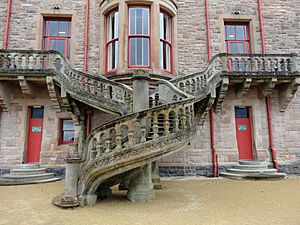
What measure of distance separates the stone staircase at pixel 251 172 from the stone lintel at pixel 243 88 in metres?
2.91

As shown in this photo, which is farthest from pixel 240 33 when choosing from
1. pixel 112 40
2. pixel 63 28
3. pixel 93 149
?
pixel 93 149

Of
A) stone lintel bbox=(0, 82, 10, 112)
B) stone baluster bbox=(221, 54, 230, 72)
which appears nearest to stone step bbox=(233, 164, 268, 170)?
stone baluster bbox=(221, 54, 230, 72)

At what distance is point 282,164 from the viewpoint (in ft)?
30.5

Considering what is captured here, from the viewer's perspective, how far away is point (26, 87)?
8320 mm

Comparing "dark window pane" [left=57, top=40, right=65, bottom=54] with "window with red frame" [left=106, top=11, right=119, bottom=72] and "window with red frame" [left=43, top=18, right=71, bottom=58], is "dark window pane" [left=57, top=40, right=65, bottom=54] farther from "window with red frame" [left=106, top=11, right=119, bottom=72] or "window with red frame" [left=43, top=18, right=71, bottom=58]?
"window with red frame" [left=106, top=11, right=119, bottom=72]

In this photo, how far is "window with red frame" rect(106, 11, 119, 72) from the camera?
9273 millimetres

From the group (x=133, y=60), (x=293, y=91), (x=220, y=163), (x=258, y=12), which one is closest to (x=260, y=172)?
(x=220, y=163)

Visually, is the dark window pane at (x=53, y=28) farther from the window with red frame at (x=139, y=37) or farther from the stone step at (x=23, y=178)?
the stone step at (x=23, y=178)

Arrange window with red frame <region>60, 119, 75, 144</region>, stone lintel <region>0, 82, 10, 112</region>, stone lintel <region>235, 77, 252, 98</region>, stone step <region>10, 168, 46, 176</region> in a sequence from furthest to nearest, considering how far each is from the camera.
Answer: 1. window with red frame <region>60, 119, 75, 144</region>
2. stone lintel <region>235, 77, 252, 98</region>
3. stone lintel <region>0, 82, 10, 112</region>
4. stone step <region>10, 168, 46, 176</region>

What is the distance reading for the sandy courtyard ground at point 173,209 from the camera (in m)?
3.76

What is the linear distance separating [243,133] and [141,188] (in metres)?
6.57

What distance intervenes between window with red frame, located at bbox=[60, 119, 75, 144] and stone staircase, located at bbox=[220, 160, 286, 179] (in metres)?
6.72

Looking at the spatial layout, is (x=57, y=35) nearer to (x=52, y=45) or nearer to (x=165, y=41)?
(x=52, y=45)

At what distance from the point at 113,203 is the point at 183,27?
8526 millimetres
